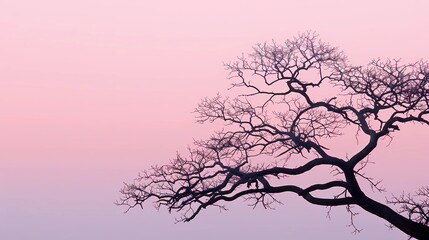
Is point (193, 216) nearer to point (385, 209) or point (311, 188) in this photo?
point (311, 188)

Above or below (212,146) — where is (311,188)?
below

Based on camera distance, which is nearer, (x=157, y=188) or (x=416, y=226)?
(x=416, y=226)

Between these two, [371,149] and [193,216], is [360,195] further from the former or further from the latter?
[193,216]

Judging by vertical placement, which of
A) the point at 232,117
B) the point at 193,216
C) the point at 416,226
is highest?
the point at 232,117

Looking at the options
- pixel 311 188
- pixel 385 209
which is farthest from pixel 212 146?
pixel 385 209

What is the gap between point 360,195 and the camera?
28.3 meters

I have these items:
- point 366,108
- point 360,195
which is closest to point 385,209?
point 360,195

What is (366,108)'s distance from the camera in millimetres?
28859

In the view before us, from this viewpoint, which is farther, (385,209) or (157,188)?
(157,188)

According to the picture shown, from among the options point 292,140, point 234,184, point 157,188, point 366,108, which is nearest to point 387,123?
point 366,108

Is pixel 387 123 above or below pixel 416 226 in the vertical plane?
above

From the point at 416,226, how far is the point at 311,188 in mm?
2955

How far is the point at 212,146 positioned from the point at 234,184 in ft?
4.44

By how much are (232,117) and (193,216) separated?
3.00 m
